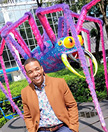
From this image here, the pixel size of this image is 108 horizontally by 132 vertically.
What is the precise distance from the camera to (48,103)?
204 centimetres

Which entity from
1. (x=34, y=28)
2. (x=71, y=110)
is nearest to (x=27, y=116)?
(x=71, y=110)

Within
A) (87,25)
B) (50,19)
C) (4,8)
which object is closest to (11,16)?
(4,8)

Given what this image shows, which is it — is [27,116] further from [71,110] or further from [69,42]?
[69,42]

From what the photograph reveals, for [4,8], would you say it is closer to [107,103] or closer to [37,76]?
[107,103]

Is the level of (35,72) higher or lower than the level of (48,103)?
higher

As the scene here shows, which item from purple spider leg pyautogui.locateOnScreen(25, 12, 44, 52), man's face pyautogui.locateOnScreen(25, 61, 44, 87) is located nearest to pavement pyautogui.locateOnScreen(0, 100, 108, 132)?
purple spider leg pyautogui.locateOnScreen(25, 12, 44, 52)

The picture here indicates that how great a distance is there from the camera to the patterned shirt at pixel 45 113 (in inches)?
80.1

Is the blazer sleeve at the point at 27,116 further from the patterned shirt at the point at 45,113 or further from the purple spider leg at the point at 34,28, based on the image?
the purple spider leg at the point at 34,28

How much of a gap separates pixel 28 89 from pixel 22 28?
24.3m

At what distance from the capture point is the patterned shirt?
6.68 ft

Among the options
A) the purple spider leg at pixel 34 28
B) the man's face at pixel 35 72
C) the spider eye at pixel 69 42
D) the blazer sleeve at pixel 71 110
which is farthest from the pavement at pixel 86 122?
the man's face at pixel 35 72

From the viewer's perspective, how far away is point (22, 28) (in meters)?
25.7

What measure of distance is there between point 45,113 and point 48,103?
0.33 ft

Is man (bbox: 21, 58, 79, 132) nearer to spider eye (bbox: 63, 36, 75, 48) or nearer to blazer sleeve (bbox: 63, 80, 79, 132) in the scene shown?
blazer sleeve (bbox: 63, 80, 79, 132)
